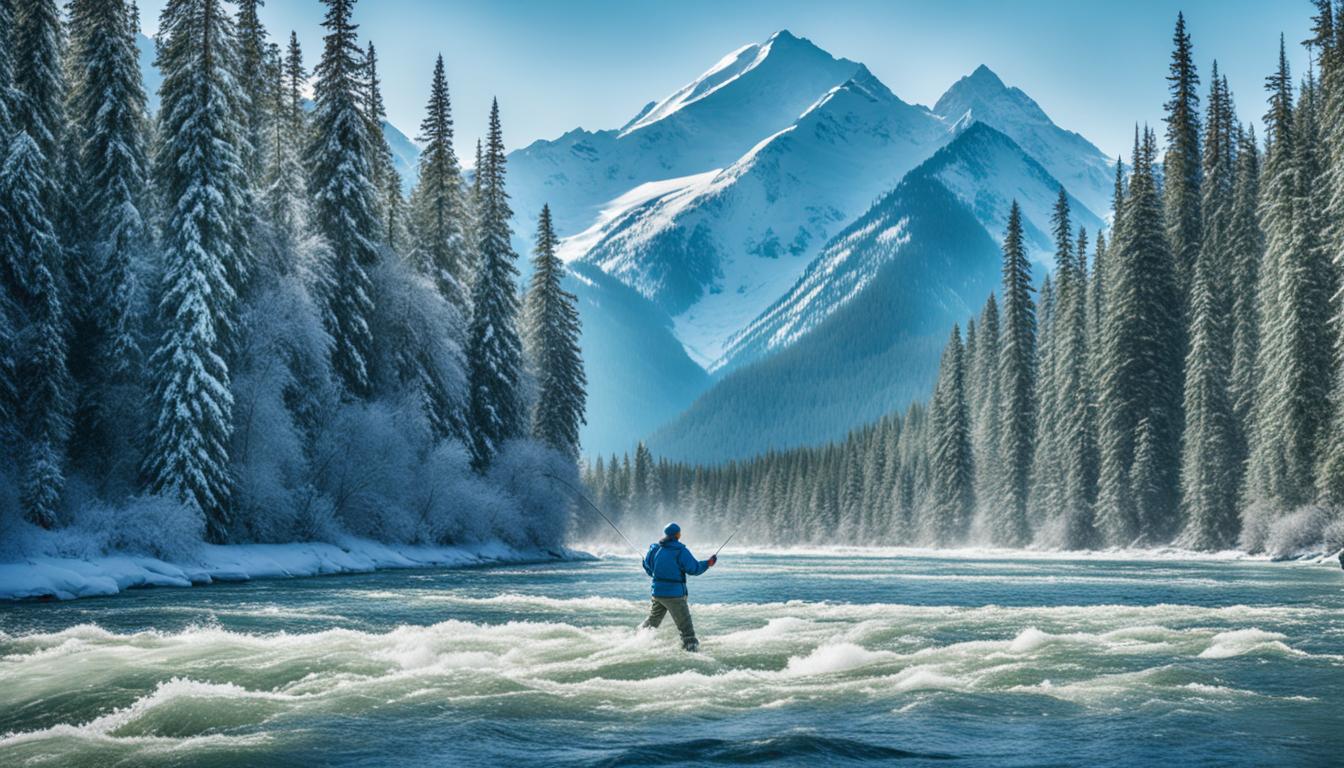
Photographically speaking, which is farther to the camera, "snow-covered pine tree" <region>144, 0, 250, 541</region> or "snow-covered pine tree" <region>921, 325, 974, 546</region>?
"snow-covered pine tree" <region>921, 325, 974, 546</region>

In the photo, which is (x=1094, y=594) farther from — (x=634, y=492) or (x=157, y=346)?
(x=634, y=492)

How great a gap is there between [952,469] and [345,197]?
64.8 m

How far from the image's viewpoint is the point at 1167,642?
18.3 metres

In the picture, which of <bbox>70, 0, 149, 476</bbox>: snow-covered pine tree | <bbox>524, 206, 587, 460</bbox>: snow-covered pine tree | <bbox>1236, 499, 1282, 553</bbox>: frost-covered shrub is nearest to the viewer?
<bbox>70, 0, 149, 476</bbox>: snow-covered pine tree

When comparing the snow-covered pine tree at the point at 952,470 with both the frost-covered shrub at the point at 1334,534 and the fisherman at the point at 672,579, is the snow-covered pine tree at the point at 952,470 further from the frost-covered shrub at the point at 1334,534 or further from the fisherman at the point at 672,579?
the fisherman at the point at 672,579

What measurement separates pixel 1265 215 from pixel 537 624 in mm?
47714

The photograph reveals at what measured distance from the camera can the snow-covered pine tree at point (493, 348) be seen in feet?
194

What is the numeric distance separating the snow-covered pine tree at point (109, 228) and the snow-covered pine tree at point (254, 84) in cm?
561

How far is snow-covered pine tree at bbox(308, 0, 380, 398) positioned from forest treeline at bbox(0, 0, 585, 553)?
12 centimetres

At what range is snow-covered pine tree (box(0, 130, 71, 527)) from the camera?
31625 millimetres

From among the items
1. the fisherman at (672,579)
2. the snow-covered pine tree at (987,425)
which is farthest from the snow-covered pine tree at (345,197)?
the snow-covered pine tree at (987,425)

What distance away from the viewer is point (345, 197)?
49031mm

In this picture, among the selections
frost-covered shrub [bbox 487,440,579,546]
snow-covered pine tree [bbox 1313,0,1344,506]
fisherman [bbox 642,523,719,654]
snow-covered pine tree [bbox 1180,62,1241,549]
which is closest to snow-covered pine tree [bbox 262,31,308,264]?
frost-covered shrub [bbox 487,440,579,546]

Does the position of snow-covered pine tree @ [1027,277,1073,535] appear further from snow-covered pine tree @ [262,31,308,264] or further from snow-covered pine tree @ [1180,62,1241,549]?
snow-covered pine tree @ [262,31,308,264]
